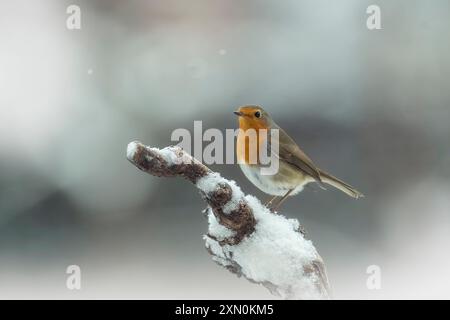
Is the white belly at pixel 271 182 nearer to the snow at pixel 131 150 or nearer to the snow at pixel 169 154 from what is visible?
the snow at pixel 169 154

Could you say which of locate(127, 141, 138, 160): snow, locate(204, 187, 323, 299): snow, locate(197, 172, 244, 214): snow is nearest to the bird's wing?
locate(204, 187, 323, 299): snow

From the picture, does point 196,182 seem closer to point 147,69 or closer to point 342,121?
point 342,121

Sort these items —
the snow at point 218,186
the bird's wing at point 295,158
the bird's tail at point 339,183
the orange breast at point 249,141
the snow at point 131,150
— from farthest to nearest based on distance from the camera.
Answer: the bird's tail at point 339,183 → the bird's wing at point 295,158 → the orange breast at point 249,141 → the snow at point 218,186 → the snow at point 131,150

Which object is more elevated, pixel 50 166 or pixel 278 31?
pixel 278 31

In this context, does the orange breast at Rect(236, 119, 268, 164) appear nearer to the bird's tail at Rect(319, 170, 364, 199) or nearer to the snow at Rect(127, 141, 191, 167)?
the bird's tail at Rect(319, 170, 364, 199)

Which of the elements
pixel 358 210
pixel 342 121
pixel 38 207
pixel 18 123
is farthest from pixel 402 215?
pixel 18 123

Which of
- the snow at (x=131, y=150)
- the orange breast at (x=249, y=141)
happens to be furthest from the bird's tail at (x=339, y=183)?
the snow at (x=131, y=150)
